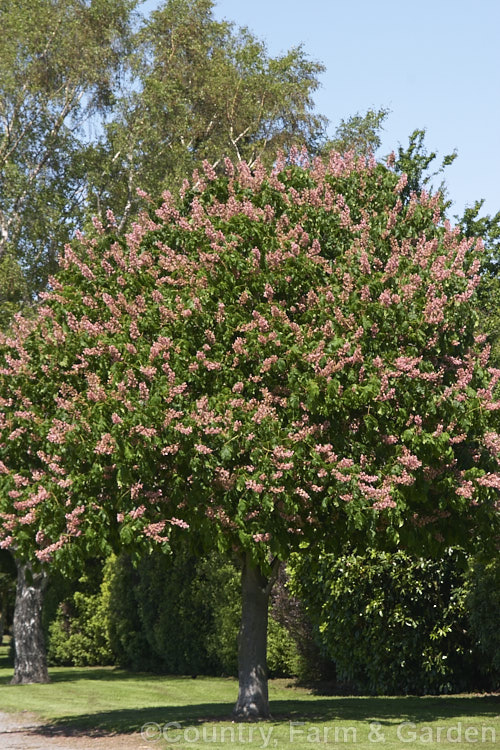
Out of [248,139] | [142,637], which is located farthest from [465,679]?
[248,139]

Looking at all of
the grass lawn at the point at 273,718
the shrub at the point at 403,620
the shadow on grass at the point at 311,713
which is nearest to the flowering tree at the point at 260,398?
the shadow on grass at the point at 311,713

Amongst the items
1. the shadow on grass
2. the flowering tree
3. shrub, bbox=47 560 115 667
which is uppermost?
the flowering tree

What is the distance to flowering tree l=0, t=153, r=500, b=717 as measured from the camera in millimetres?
13734

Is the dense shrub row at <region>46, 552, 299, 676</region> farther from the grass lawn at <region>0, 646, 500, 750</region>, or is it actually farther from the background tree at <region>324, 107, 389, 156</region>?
the background tree at <region>324, 107, 389, 156</region>

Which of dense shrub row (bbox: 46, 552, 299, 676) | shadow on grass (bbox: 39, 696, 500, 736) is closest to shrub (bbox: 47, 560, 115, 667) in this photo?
dense shrub row (bbox: 46, 552, 299, 676)

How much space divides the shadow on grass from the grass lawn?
19mm

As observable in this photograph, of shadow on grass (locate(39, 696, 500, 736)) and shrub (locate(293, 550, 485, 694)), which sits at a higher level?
shrub (locate(293, 550, 485, 694))

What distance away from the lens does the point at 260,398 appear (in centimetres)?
1477

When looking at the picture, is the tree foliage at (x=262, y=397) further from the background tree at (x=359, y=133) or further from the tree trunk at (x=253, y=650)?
the background tree at (x=359, y=133)

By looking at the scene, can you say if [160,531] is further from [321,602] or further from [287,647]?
[287,647]

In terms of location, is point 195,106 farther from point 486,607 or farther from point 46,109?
point 486,607

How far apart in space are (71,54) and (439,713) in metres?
29.6

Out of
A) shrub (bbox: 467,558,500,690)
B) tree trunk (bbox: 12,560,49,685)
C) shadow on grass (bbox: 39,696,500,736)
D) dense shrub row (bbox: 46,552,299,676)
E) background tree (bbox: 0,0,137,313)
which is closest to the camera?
shadow on grass (bbox: 39,696,500,736)

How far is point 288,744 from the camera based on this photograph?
13180mm
